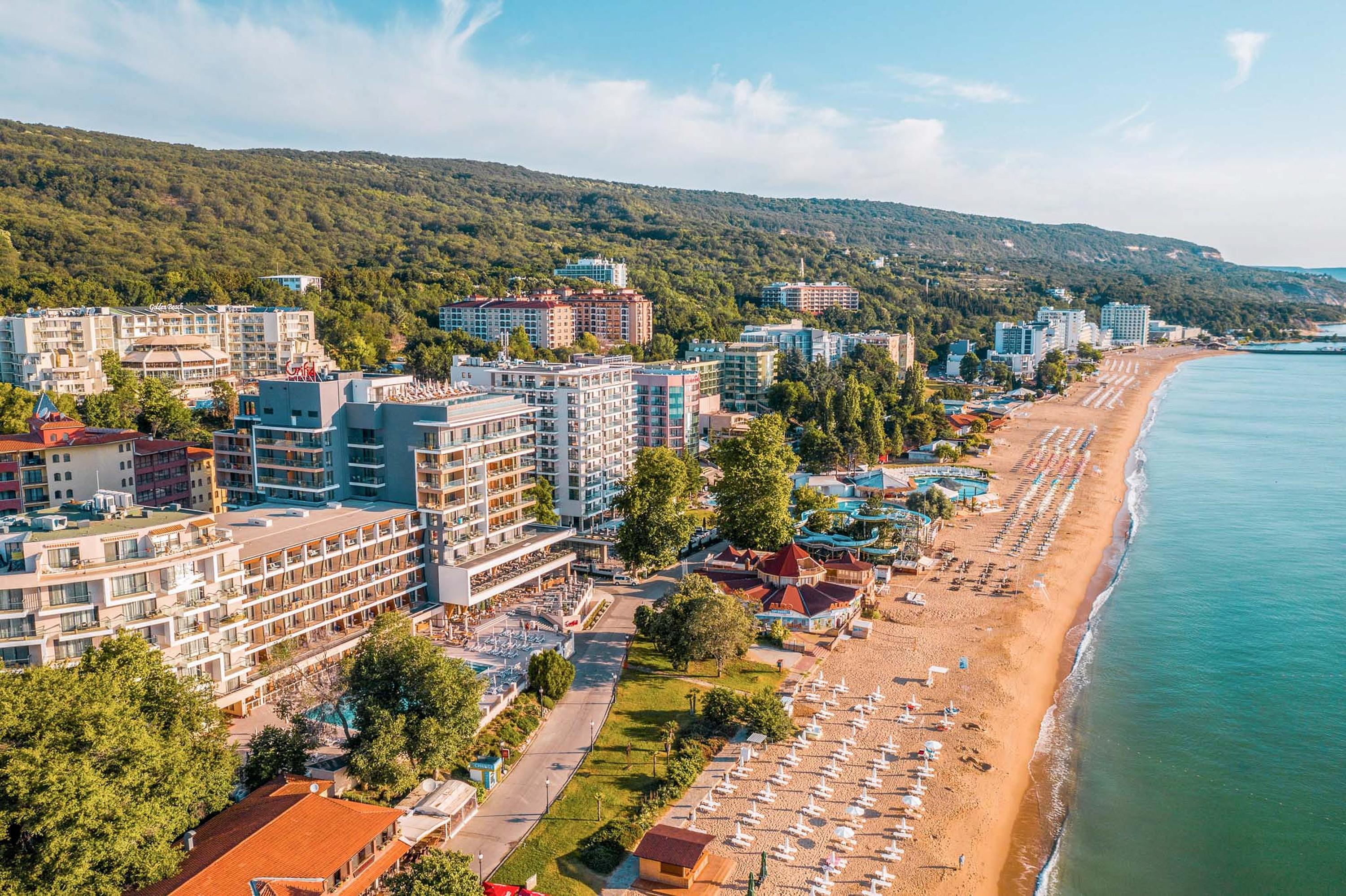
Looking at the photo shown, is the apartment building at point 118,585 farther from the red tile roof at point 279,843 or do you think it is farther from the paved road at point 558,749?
the paved road at point 558,749

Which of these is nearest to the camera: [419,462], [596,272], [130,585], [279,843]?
[279,843]

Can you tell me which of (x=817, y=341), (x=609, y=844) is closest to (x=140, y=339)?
(x=609, y=844)

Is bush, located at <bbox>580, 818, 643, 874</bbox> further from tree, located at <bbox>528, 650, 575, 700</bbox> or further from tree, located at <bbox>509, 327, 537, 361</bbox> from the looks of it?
tree, located at <bbox>509, 327, 537, 361</bbox>

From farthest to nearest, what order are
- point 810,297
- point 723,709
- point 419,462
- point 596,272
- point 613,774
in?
point 810,297
point 596,272
point 419,462
point 723,709
point 613,774

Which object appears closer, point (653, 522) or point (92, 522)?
point (92, 522)

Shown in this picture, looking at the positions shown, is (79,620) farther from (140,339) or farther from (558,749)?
(140,339)

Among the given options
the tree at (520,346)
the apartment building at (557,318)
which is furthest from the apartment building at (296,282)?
the tree at (520,346)

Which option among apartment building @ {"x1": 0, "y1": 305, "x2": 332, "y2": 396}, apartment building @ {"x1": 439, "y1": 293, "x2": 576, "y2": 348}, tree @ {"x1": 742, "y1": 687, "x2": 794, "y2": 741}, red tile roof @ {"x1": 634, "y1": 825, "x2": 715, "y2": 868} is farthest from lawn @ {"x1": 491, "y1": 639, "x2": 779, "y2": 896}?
apartment building @ {"x1": 439, "y1": 293, "x2": 576, "y2": 348}
